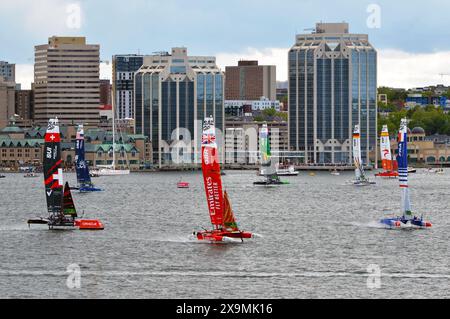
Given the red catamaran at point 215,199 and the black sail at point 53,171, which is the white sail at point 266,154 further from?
the red catamaran at point 215,199

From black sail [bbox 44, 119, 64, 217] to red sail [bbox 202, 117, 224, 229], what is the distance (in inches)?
531

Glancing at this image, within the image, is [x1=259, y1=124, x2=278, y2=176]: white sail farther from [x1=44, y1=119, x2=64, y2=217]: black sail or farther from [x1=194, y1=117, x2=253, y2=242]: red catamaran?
[x1=194, y1=117, x2=253, y2=242]: red catamaran

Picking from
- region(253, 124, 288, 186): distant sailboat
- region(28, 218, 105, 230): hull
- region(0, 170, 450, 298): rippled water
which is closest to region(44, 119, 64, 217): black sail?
region(28, 218, 105, 230): hull

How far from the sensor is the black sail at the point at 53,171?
7856 centimetres

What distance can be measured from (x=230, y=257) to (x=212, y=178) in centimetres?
809

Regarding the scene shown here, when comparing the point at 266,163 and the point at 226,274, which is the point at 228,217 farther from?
the point at 266,163

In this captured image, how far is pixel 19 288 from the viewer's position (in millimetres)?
50344

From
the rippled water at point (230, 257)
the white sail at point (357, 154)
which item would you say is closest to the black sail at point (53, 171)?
the rippled water at point (230, 257)

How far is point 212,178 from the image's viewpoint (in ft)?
224

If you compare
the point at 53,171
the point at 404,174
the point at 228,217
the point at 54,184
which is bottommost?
the point at 228,217

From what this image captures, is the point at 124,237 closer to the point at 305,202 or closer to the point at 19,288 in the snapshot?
the point at 19,288

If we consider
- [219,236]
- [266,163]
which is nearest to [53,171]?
[219,236]
